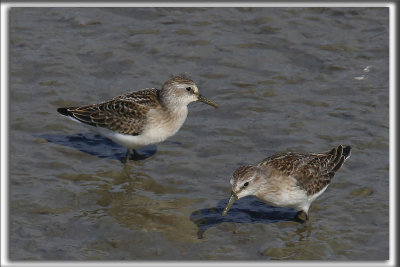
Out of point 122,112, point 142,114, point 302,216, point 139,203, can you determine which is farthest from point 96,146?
point 302,216

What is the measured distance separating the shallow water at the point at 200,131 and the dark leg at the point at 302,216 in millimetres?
143

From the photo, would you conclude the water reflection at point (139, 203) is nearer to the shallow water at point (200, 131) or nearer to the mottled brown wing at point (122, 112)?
the shallow water at point (200, 131)

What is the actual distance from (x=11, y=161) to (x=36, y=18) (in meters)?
6.16

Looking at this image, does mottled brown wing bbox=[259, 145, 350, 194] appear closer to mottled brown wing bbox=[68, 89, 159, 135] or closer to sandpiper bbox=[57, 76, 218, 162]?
sandpiper bbox=[57, 76, 218, 162]

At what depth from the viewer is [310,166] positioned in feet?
39.4

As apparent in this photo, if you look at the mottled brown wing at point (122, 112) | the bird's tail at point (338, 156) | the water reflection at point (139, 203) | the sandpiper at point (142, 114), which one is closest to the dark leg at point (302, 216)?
the bird's tail at point (338, 156)

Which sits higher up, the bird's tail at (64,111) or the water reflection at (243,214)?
the bird's tail at (64,111)

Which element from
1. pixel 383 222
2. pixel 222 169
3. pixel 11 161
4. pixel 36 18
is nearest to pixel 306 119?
pixel 222 169

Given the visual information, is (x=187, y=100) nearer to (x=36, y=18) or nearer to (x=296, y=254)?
(x=296, y=254)

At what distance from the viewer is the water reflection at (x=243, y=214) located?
12.0m

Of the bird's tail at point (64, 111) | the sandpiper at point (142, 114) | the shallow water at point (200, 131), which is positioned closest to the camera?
the shallow water at point (200, 131)

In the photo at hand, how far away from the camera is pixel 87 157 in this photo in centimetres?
1391

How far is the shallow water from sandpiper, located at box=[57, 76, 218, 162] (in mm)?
637

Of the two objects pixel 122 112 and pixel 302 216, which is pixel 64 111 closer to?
pixel 122 112
